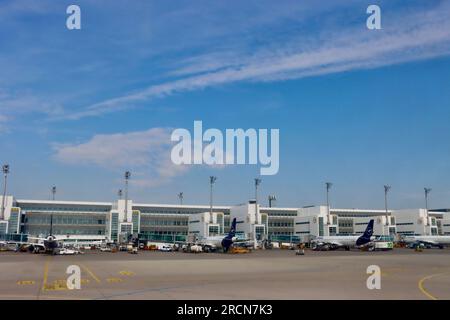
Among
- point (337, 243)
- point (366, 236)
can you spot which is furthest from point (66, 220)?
point (366, 236)

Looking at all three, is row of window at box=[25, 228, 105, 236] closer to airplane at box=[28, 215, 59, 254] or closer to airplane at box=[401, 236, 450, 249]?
airplane at box=[28, 215, 59, 254]

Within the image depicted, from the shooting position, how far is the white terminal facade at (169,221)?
162500 mm

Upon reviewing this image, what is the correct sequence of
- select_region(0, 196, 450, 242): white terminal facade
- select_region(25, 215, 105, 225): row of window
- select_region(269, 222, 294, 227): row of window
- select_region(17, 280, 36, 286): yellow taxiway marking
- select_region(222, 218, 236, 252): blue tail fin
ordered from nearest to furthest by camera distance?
select_region(17, 280, 36, 286): yellow taxiway marking
select_region(222, 218, 236, 252): blue tail fin
select_region(0, 196, 450, 242): white terminal facade
select_region(25, 215, 105, 225): row of window
select_region(269, 222, 294, 227): row of window

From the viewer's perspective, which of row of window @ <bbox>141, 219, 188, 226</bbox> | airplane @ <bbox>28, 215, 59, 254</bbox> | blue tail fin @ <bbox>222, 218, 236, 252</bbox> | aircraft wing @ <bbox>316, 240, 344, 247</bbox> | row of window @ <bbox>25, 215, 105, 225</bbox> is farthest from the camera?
row of window @ <bbox>141, 219, 188, 226</bbox>

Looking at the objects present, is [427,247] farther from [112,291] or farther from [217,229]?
[112,291]

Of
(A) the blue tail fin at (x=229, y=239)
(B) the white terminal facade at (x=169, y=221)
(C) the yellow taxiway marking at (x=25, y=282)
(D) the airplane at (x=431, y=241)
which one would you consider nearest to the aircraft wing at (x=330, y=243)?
(B) the white terminal facade at (x=169, y=221)

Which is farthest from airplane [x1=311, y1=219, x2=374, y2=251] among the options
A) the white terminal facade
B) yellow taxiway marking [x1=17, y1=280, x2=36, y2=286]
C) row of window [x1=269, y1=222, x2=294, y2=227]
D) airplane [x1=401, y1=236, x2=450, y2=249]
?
yellow taxiway marking [x1=17, y1=280, x2=36, y2=286]

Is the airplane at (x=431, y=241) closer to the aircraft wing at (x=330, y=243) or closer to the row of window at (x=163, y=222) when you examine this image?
the aircraft wing at (x=330, y=243)

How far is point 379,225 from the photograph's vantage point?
17525 centimetres

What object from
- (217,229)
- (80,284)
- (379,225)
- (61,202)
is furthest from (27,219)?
(80,284)

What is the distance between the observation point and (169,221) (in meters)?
189

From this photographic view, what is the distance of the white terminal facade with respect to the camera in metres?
162

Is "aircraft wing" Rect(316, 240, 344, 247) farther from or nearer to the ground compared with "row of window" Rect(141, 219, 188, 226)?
nearer to the ground
